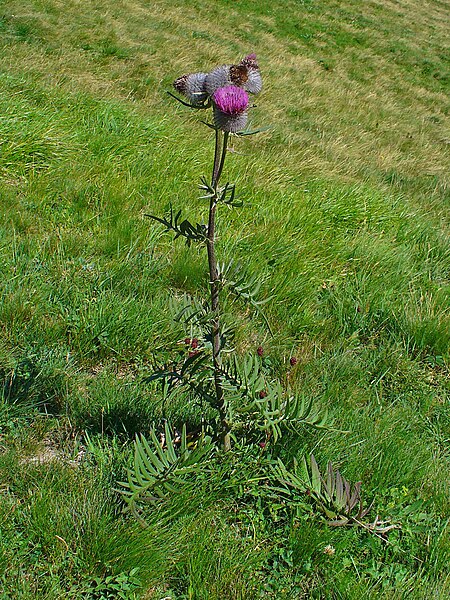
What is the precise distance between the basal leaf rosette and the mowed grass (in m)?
0.68

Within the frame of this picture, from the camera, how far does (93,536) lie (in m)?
1.84

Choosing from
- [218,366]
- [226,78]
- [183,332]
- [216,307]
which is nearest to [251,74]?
Answer: [226,78]

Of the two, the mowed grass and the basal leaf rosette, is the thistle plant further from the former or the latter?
the mowed grass

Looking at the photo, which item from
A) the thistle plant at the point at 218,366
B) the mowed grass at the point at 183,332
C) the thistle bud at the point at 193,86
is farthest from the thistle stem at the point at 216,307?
the mowed grass at the point at 183,332

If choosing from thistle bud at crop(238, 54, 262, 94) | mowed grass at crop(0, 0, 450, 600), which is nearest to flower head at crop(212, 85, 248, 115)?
thistle bud at crop(238, 54, 262, 94)

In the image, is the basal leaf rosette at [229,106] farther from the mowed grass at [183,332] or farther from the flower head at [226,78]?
the mowed grass at [183,332]

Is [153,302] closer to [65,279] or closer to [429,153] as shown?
[65,279]

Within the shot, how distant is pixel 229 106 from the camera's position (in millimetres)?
1583

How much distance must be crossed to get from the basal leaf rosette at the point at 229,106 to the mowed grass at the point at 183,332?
0.68 m

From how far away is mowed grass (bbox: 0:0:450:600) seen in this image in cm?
189

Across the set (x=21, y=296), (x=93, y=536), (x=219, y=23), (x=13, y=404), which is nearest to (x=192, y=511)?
(x=93, y=536)

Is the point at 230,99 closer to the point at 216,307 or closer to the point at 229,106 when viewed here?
the point at 229,106

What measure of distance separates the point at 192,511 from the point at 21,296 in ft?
4.62

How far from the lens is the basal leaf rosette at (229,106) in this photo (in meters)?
1.58
